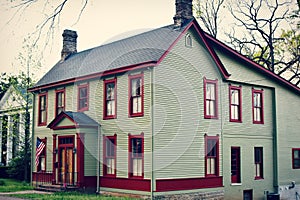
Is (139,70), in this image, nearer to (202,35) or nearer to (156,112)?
(156,112)

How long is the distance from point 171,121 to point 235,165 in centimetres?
615

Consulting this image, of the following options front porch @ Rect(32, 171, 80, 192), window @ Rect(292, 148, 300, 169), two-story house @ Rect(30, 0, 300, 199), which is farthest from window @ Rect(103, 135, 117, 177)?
window @ Rect(292, 148, 300, 169)

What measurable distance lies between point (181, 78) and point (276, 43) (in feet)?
75.4

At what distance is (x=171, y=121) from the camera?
22.5 meters

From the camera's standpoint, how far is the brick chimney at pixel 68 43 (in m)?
33.9

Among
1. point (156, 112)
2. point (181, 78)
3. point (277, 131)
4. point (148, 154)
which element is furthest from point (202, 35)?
point (277, 131)

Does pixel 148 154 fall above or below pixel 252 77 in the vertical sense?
below

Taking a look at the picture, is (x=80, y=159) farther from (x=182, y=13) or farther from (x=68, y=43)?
(x=68, y=43)

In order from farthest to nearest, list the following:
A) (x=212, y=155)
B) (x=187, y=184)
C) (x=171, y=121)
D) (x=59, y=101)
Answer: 1. (x=59, y=101)
2. (x=212, y=155)
3. (x=187, y=184)
4. (x=171, y=121)

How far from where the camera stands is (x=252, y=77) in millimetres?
28094

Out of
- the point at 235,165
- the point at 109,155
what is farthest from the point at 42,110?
the point at 235,165

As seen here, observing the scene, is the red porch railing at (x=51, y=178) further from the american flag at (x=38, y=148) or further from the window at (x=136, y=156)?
the window at (x=136, y=156)

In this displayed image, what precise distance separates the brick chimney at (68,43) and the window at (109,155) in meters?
11.0

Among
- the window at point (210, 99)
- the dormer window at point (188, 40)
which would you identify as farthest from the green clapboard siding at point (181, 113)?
the window at point (210, 99)
